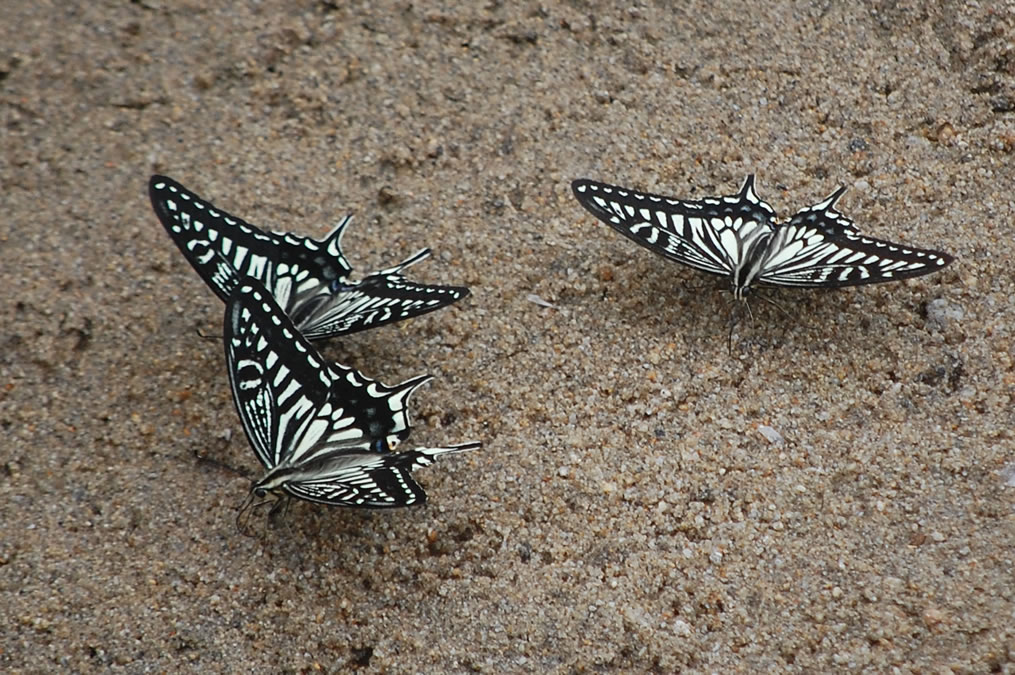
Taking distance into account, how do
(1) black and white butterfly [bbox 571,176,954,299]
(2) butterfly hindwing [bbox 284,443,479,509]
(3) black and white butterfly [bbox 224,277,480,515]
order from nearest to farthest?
(2) butterfly hindwing [bbox 284,443,479,509] → (3) black and white butterfly [bbox 224,277,480,515] → (1) black and white butterfly [bbox 571,176,954,299]

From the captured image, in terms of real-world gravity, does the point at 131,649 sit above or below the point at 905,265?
below

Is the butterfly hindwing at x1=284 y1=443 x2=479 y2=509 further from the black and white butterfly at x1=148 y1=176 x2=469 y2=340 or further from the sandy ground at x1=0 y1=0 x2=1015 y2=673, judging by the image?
the black and white butterfly at x1=148 y1=176 x2=469 y2=340

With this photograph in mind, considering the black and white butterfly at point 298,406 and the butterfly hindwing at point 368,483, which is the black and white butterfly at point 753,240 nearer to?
the black and white butterfly at point 298,406

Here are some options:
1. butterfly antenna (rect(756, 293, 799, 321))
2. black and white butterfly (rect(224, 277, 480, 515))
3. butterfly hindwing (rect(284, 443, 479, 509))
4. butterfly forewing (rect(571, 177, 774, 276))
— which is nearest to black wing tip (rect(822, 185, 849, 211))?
butterfly forewing (rect(571, 177, 774, 276))

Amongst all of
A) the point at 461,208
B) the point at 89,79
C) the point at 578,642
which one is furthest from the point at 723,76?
the point at 89,79

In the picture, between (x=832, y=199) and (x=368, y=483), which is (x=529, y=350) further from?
(x=832, y=199)

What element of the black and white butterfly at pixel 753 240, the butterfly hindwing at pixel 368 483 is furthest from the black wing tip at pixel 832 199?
the butterfly hindwing at pixel 368 483

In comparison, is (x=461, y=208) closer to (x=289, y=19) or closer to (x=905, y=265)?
(x=289, y=19)
